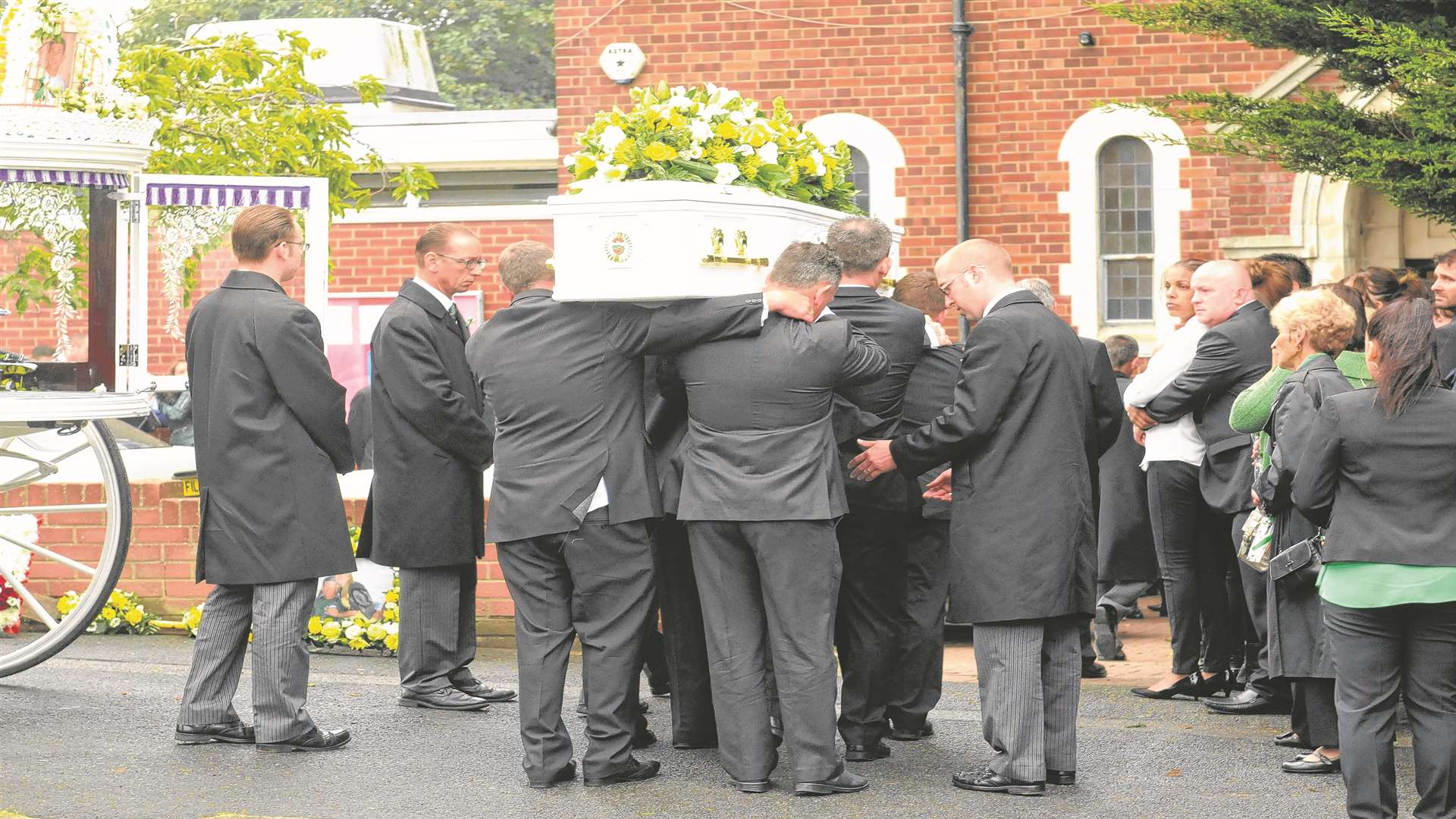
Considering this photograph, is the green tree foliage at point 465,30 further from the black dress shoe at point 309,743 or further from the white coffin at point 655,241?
the white coffin at point 655,241

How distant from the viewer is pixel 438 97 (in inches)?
901

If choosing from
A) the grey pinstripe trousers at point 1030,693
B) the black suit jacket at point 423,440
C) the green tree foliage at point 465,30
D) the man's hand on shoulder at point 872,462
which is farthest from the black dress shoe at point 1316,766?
the green tree foliage at point 465,30

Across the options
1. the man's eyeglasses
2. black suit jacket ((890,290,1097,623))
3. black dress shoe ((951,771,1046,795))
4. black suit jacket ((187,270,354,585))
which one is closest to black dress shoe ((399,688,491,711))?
black suit jacket ((187,270,354,585))

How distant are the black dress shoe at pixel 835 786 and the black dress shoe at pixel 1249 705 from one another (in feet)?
6.74

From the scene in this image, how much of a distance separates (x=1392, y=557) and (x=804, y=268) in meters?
2.01

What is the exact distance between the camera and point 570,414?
19.4 feet

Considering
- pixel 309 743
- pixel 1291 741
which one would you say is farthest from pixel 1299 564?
pixel 309 743

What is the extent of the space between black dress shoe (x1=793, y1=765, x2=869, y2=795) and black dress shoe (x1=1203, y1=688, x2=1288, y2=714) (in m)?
2.06

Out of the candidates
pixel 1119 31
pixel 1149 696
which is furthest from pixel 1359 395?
pixel 1119 31

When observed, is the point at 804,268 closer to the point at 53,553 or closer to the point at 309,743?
the point at 309,743

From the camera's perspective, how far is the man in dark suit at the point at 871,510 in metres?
6.25

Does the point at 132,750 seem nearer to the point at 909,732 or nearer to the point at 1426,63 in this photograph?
the point at 909,732

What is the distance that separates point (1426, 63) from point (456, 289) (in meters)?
4.76

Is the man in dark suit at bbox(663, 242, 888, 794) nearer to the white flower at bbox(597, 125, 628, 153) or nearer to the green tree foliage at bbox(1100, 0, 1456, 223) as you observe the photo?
the white flower at bbox(597, 125, 628, 153)
